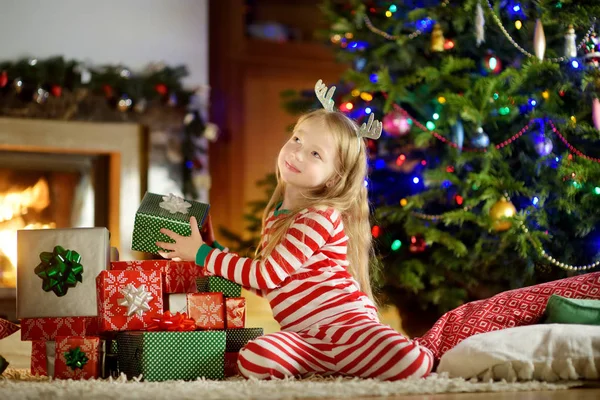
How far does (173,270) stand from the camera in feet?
6.89

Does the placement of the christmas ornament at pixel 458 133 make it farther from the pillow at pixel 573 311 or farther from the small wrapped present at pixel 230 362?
the small wrapped present at pixel 230 362

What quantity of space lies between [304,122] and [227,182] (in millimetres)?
2243

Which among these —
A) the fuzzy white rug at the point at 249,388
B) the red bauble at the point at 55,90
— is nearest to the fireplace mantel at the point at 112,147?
the red bauble at the point at 55,90

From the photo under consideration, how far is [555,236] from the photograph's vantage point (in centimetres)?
304

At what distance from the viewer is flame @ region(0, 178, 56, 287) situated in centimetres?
354

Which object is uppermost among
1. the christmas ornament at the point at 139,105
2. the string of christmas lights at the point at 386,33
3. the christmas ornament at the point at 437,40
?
the string of christmas lights at the point at 386,33

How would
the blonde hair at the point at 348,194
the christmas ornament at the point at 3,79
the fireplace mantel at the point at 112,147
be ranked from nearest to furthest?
1. the blonde hair at the point at 348,194
2. the christmas ornament at the point at 3,79
3. the fireplace mantel at the point at 112,147

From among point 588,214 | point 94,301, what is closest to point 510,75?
point 588,214

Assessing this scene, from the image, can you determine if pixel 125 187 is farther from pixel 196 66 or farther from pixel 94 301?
pixel 94 301

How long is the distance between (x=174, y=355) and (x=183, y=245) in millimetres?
290

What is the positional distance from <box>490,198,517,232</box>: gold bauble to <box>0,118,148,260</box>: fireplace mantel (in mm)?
1608

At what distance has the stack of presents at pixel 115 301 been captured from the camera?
191 cm

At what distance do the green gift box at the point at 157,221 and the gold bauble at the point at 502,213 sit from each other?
1223mm

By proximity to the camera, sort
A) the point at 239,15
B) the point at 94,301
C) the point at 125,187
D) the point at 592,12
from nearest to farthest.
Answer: the point at 94,301 < the point at 592,12 < the point at 125,187 < the point at 239,15
